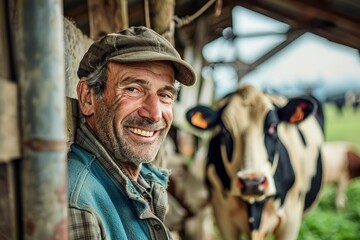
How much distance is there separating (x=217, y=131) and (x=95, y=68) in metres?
3.28

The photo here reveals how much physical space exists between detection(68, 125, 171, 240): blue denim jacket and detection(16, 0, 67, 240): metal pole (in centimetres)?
40

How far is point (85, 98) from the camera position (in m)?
1.90

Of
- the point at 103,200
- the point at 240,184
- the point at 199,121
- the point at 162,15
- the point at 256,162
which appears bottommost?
the point at 240,184

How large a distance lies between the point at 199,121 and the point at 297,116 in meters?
0.82

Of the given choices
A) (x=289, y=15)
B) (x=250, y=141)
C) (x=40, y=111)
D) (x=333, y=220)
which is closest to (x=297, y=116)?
(x=250, y=141)

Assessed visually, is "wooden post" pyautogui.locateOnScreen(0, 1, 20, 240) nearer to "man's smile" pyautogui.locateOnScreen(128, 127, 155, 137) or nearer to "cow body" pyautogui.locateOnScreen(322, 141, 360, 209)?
"man's smile" pyautogui.locateOnScreen(128, 127, 155, 137)

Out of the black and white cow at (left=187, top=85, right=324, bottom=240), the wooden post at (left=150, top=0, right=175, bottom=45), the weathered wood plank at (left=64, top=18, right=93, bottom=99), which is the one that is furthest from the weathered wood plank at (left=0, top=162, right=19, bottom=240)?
the black and white cow at (left=187, top=85, right=324, bottom=240)

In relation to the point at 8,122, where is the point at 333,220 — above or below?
below

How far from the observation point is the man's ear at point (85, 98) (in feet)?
6.17

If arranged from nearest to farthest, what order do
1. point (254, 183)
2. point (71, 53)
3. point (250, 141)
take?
1. point (71, 53)
2. point (254, 183)
3. point (250, 141)

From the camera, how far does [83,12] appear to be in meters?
6.04

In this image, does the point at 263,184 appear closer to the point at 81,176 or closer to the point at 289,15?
the point at 81,176

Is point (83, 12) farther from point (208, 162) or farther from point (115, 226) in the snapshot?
point (115, 226)

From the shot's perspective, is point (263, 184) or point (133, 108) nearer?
point (133, 108)
